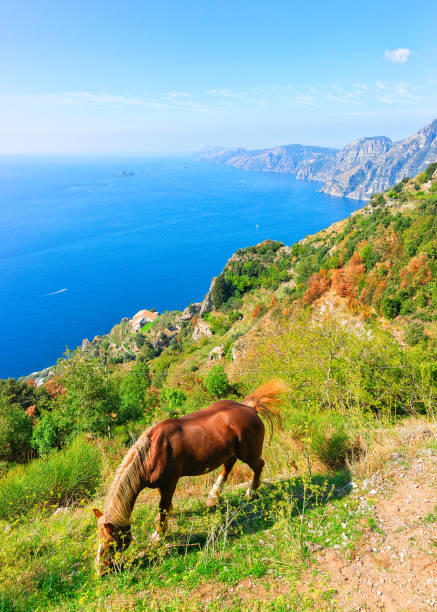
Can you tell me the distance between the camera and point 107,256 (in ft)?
422

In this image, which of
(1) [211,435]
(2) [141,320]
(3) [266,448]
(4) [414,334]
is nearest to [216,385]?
(4) [414,334]

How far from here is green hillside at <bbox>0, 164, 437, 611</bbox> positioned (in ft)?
14.2

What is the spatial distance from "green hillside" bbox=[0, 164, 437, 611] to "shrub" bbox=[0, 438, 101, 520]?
0.03 metres

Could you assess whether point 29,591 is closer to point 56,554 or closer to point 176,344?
point 56,554

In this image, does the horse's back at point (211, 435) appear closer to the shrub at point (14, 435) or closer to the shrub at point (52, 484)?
the shrub at point (52, 484)

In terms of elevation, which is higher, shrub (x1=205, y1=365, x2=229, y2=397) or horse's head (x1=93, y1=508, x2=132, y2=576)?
horse's head (x1=93, y1=508, x2=132, y2=576)

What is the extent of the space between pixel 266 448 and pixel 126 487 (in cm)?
406

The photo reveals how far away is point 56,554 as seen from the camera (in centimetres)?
493

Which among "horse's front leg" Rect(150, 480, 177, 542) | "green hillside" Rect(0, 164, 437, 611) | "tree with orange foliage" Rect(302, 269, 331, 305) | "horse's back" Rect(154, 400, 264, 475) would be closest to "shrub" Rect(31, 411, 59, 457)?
→ "green hillside" Rect(0, 164, 437, 611)

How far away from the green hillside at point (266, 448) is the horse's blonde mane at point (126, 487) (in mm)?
663

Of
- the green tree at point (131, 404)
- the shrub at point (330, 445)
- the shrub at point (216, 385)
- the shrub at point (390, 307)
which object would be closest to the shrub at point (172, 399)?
the green tree at point (131, 404)

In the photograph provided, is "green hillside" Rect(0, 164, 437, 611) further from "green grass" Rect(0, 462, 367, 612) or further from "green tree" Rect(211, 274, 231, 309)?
"green tree" Rect(211, 274, 231, 309)

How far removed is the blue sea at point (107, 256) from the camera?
87.5 metres

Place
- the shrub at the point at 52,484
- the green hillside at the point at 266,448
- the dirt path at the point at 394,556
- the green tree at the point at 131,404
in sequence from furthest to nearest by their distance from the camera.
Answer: the green tree at the point at 131,404, the shrub at the point at 52,484, the green hillside at the point at 266,448, the dirt path at the point at 394,556
